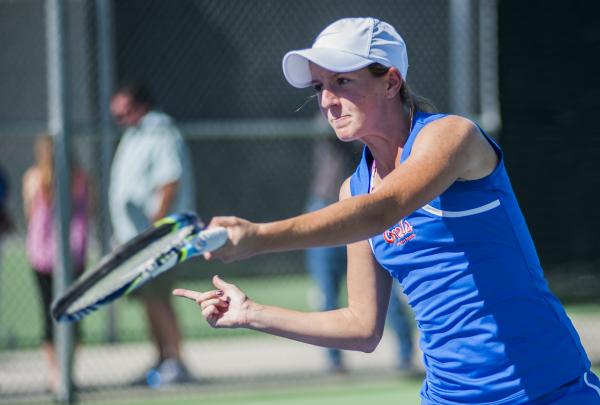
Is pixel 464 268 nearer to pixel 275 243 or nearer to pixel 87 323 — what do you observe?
pixel 275 243

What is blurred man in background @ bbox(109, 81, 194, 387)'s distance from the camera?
6.46 m

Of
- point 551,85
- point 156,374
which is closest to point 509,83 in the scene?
point 551,85

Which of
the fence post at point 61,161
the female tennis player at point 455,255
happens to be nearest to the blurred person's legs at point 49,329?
the fence post at point 61,161

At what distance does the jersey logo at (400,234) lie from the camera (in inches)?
107

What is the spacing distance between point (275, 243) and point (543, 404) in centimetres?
101

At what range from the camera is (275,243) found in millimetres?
2105

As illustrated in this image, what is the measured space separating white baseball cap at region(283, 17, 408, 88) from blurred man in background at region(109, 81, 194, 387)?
12.3ft

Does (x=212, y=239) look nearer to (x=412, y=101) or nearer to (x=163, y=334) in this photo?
(x=412, y=101)

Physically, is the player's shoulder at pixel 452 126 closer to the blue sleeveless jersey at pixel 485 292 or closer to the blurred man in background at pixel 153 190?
the blue sleeveless jersey at pixel 485 292

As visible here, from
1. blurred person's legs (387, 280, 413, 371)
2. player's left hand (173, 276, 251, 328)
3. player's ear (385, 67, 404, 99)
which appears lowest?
blurred person's legs (387, 280, 413, 371)

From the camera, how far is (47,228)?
6.80 meters

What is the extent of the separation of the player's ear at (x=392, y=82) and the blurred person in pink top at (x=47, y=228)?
13.8 feet

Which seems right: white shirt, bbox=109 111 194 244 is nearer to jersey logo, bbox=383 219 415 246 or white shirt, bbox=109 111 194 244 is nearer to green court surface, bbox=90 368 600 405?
green court surface, bbox=90 368 600 405

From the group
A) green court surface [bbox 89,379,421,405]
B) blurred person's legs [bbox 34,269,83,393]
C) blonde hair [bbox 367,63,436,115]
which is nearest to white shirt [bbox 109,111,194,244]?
blurred person's legs [bbox 34,269,83,393]
